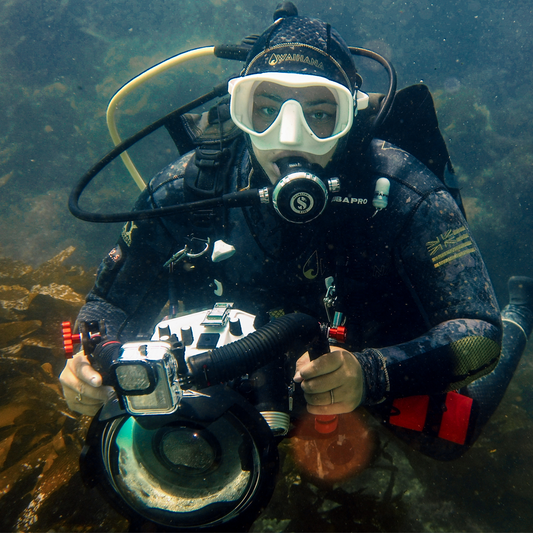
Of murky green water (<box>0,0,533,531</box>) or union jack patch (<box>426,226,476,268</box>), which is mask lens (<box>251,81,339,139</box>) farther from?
murky green water (<box>0,0,533,531</box>)

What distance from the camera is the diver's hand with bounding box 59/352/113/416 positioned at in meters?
1.53

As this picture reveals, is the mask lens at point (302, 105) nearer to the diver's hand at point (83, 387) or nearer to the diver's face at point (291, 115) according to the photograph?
the diver's face at point (291, 115)

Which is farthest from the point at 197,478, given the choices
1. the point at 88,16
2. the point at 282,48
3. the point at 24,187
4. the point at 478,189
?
the point at 88,16

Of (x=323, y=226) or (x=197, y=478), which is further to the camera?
(x=323, y=226)

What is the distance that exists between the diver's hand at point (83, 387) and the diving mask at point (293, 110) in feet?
5.10

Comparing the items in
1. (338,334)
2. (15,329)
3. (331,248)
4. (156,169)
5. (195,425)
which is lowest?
(156,169)

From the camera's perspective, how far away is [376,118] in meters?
1.98

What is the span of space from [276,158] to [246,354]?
131 cm

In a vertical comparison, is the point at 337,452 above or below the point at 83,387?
below

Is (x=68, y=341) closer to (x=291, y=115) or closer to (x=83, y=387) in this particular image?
(x=83, y=387)

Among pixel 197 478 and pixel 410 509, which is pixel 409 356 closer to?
pixel 197 478

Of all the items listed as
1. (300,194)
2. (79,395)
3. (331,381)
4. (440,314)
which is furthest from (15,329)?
(440,314)

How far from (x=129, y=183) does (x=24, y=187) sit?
502 cm

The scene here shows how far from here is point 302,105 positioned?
192 centimetres
